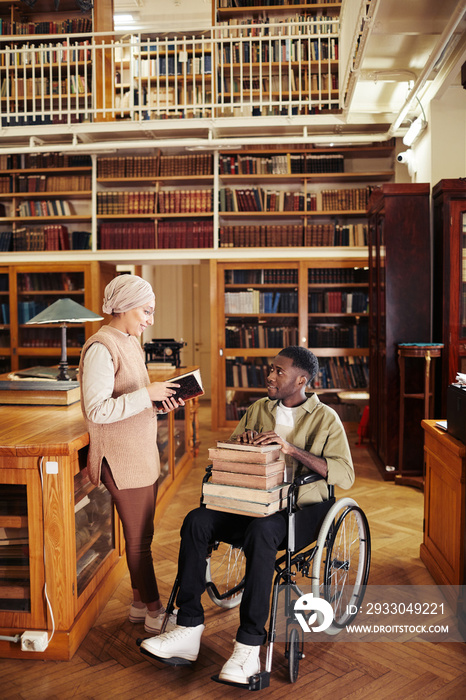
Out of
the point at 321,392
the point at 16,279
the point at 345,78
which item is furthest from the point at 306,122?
the point at 16,279

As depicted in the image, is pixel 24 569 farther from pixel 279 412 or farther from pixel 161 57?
pixel 161 57

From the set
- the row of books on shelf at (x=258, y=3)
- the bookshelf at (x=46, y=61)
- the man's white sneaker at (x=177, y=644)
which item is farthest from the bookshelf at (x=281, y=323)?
the man's white sneaker at (x=177, y=644)

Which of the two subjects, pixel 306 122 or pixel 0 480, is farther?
pixel 306 122

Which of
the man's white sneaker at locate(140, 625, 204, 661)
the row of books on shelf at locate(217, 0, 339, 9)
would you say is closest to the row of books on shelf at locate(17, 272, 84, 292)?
the row of books on shelf at locate(217, 0, 339, 9)

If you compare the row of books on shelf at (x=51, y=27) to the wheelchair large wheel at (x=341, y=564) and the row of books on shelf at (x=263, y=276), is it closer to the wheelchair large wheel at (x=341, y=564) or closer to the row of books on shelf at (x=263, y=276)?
the row of books on shelf at (x=263, y=276)

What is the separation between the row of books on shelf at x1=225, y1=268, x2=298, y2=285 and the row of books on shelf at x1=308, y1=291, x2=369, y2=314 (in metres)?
0.29

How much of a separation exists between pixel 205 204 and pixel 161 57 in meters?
1.73

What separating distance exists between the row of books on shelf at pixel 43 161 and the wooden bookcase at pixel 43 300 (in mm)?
1078

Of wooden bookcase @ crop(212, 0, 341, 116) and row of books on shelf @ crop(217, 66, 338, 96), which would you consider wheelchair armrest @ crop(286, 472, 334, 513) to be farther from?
row of books on shelf @ crop(217, 66, 338, 96)

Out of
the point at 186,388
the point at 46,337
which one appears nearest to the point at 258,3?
the point at 46,337

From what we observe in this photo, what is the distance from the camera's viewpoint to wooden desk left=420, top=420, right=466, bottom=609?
2.36 metres

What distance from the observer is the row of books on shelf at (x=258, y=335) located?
6391 millimetres

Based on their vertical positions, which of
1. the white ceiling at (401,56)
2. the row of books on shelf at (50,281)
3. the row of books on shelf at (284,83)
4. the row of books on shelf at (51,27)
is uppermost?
the row of books on shelf at (51,27)

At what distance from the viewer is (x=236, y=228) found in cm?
627
